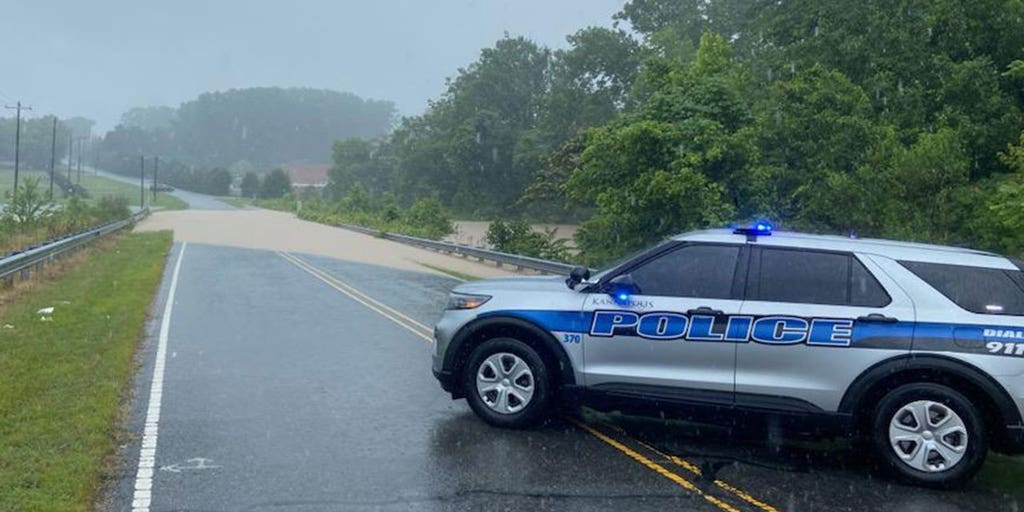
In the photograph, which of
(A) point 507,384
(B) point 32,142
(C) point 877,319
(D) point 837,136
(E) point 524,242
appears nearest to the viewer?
(C) point 877,319

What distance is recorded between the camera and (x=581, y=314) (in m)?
8.05

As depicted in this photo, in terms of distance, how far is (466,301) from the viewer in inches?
338

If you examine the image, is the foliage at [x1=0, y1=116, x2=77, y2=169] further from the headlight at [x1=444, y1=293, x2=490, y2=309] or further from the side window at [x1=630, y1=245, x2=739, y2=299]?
the side window at [x1=630, y1=245, x2=739, y2=299]

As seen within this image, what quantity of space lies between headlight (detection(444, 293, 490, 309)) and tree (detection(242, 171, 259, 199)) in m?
153

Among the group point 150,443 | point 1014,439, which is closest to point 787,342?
point 1014,439

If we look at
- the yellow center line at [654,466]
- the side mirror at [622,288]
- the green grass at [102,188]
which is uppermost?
the side mirror at [622,288]

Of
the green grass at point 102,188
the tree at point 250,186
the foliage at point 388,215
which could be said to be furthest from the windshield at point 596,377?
the tree at point 250,186

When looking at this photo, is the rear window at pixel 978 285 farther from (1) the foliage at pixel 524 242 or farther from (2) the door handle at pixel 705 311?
(1) the foliage at pixel 524 242

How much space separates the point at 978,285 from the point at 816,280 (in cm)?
115

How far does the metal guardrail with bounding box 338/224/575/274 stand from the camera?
2482cm

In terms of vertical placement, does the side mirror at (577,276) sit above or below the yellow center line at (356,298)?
above

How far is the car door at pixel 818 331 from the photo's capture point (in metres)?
7.27

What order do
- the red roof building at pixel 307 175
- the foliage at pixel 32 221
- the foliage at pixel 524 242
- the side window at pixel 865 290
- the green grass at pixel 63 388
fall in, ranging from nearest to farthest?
the green grass at pixel 63 388
the side window at pixel 865 290
the foliage at pixel 32 221
the foliage at pixel 524 242
the red roof building at pixel 307 175

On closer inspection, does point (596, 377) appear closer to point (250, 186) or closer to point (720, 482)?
point (720, 482)
